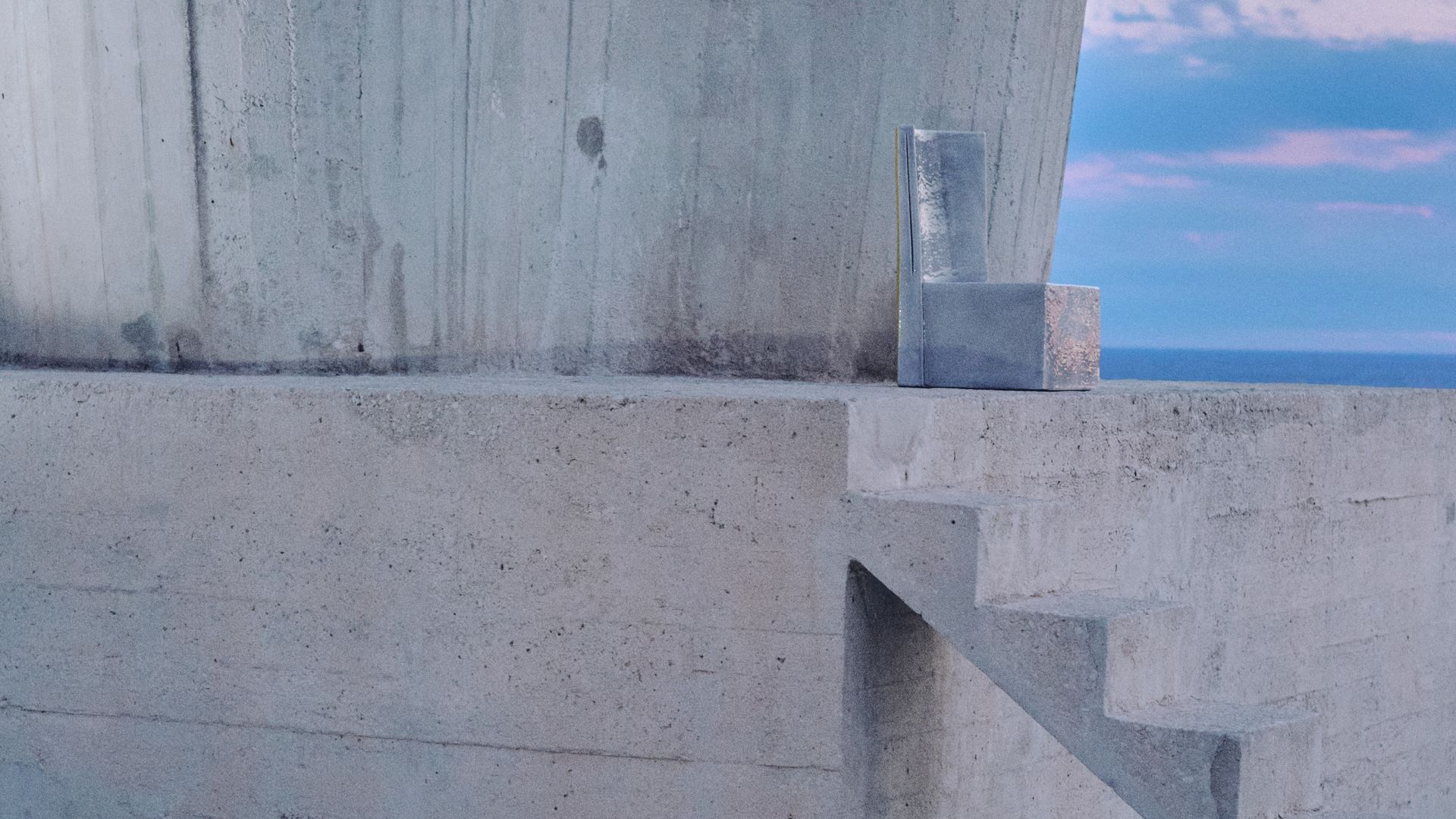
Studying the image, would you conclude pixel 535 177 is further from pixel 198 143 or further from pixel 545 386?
pixel 198 143

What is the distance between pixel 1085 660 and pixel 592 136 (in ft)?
6.79

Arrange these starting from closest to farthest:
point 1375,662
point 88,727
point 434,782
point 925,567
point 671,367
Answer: point 925,567, point 434,782, point 88,727, point 671,367, point 1375,662

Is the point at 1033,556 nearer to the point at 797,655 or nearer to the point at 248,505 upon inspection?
the point at 797,655

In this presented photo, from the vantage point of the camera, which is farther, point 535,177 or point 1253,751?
point 535,177

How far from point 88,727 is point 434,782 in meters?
0.92

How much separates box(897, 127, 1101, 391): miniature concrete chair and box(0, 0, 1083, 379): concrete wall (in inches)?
4.6

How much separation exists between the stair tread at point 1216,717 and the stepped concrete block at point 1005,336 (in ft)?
4.03

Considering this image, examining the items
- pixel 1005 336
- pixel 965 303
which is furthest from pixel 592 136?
pixel 1005 336

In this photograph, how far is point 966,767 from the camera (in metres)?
3.54

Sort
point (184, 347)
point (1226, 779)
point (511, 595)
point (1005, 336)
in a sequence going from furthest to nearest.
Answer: point (184, 347)
point (1005, 336)
point (511, 595)
point (1226, 779)

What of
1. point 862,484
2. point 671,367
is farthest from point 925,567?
point 671,367

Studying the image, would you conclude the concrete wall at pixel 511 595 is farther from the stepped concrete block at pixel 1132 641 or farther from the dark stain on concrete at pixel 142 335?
the dark stain on concrete at pixel 142 335

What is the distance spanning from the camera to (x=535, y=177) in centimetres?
418

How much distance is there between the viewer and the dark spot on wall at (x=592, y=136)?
4.16 metres
